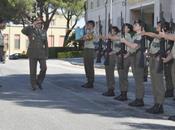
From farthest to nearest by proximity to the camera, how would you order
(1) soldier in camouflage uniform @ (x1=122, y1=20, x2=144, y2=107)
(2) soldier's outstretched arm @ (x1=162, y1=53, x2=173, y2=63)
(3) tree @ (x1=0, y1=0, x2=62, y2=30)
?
(3) tree @ (x1=0, y1=0, x2=62, y2=30) → (1) soldier in camouflage uniform @ (x1=122, y1=20, x2=144, y2=107) → (2) soldier's outstretched arm @ (x1=162, y1=53, x2=173, y2=63)

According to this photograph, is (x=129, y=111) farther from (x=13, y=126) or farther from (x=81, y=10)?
(x=81, y=10)

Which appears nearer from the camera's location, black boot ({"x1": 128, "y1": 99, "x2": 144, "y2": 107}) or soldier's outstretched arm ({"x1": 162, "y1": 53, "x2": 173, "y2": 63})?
soldier's outstretched arm ({"x1": 162, "y1": 53, "x2": 173, "y2": 63})

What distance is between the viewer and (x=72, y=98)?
1428 cm

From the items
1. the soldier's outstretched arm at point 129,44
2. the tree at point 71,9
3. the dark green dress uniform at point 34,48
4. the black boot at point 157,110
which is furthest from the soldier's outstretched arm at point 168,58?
the tree at point 71,9

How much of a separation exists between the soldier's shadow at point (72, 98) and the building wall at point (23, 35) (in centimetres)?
8019

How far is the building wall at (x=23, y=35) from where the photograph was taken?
9906cm

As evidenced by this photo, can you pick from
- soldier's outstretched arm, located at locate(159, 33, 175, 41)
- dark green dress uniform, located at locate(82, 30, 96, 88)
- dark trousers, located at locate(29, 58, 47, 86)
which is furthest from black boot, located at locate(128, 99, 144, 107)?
dark green dress uniform, located at locate(82, 30, 96, 88)

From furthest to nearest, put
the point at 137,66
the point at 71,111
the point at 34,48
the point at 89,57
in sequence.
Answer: the point at 89,57 → the point at 34,48 → the point at 137,66 → the point at 71,111

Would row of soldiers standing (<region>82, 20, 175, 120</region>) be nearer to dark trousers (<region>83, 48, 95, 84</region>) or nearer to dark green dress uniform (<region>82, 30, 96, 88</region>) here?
dark green dress uniform (<region>82, 30, 96, 88</region>)

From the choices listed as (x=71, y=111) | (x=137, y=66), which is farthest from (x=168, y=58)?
(x=71, y=111)

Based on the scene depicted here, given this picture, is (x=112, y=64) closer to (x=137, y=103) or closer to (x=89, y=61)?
(x=137, y=103)

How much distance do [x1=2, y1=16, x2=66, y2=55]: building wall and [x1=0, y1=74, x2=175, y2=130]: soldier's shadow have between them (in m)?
80.2

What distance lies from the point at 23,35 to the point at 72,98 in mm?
83782

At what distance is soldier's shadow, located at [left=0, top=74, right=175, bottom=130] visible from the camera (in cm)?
1193
